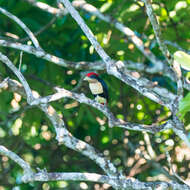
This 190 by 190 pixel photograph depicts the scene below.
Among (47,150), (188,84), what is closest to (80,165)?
(47,150)

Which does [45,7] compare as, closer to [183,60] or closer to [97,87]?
[97,87]

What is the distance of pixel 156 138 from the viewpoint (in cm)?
640

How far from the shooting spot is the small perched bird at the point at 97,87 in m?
5.19

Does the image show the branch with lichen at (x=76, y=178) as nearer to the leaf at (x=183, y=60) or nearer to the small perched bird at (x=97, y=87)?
the small perched bird at (x=97, y=87)

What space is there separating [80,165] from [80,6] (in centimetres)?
232

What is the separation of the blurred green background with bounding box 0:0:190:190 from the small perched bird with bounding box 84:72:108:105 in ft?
1.12

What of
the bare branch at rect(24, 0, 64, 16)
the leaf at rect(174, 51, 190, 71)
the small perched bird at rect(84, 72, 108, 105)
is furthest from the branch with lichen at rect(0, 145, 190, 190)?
the bare branch at rect(24, 0, 64, 16)

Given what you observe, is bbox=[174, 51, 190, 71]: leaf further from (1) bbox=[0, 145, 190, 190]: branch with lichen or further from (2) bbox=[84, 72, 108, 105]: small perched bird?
(2) bbox=[84, 72, 108, 105]: small perched bird

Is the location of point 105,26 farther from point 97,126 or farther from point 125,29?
point 97,126

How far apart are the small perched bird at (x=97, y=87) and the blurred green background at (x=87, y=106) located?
34cm

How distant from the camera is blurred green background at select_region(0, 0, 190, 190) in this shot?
5406mm

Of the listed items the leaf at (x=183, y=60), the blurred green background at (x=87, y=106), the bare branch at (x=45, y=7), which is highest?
the bare branch at (x=45, y=7)

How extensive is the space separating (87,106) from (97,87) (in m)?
0.42

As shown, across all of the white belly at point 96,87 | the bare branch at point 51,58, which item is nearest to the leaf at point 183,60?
the bare branch at point 51,58
